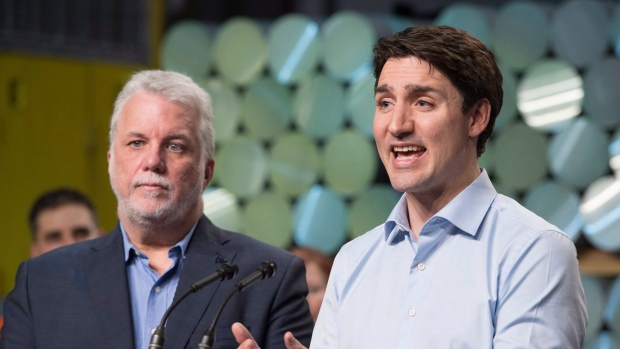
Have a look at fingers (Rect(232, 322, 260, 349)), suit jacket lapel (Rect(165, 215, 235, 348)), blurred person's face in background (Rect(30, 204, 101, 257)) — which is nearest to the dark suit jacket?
suit jacket lapel (Rect(165, 215, 235, 348))

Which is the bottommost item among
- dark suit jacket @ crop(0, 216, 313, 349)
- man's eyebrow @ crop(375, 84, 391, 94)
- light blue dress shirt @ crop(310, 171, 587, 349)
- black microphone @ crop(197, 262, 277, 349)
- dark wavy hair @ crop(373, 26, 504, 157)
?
dark suit jacket @ crop(0, 216, 313, 349)

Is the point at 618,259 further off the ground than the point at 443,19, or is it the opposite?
the point at 443,19

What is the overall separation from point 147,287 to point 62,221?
167 cm

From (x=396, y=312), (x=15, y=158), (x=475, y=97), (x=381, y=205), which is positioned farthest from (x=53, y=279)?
(x=15, y=158)

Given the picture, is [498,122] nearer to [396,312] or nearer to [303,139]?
[303,139]

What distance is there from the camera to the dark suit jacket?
7.34 ft

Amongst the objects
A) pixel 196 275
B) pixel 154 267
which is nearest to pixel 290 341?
pixel 196 275

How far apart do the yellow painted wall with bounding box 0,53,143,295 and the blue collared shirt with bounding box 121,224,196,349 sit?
7.29 ft

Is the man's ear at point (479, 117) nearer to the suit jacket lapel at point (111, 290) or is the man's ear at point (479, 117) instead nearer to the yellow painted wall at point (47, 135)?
the suit jacket lapel at point (111, 290)

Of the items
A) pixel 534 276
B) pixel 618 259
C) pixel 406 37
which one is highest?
pixel 406 37

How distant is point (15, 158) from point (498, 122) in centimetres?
216

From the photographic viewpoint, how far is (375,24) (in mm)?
4145

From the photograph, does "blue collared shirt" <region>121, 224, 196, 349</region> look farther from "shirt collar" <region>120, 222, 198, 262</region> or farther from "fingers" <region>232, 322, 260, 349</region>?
"fingers" <region>232, 322, 260, 349</region>

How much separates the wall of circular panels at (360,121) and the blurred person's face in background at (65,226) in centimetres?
64
